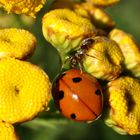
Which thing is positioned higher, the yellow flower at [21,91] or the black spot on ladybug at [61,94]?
the yellow flower at [21,91]

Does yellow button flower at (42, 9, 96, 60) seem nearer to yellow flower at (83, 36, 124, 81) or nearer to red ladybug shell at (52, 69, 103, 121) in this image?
yellow flower at (83, 36, 124, 81)

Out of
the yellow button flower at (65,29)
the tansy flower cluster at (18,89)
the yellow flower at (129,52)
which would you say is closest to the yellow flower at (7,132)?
the tansy flower cluster at (18,89)

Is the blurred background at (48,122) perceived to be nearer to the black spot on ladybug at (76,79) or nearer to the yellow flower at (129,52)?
the black spot on ladybug at (76,79)

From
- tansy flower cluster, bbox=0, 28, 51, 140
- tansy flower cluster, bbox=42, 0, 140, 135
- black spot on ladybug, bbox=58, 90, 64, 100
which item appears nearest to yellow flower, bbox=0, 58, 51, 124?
tansy flower cluster, bbox=0, 28, 51, 140

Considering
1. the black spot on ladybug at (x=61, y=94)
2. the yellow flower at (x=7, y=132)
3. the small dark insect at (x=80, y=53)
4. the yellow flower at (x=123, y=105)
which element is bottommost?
the yellow flower at (x=123, y=105)

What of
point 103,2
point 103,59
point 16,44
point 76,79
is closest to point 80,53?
point 103,59

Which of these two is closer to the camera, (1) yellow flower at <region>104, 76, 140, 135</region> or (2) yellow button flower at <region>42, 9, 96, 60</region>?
(1) yellow flower at <region>104, 76, 140, 135</region>
